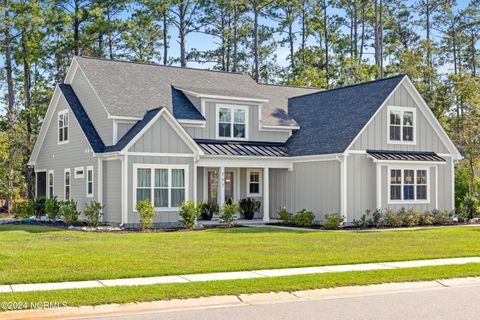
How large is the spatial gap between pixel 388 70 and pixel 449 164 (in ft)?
74.2

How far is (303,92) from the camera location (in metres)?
37.8

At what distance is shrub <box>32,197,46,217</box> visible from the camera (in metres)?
31.8

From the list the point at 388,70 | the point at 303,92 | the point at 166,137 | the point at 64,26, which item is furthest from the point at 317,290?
the point at 388,70

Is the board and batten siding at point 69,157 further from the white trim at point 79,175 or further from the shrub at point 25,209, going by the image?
the shrub at point 25,209

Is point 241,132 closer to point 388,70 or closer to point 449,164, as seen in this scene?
point 449,164

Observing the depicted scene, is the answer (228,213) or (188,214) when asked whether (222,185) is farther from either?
(188,214)

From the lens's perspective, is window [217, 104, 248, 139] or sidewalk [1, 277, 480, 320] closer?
sidewalk [1, 277, 480, 320]

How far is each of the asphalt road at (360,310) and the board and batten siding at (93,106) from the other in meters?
17.8

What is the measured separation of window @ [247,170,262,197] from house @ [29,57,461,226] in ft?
0.21

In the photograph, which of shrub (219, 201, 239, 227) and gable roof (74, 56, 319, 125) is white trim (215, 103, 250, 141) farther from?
shrub (219, 201, 239, 227)

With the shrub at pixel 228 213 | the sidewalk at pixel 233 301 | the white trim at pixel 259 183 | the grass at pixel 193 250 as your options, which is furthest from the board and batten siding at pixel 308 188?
the sidewalk at pixel 233 301

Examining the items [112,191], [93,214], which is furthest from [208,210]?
[93,214]

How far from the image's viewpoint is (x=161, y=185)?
2680 centimetres

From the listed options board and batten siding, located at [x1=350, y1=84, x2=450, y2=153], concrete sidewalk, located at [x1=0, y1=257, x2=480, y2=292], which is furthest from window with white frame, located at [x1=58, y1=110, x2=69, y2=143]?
concrete sidewalk, located at [x1=0, y1=257, x2=480, y2=292]
